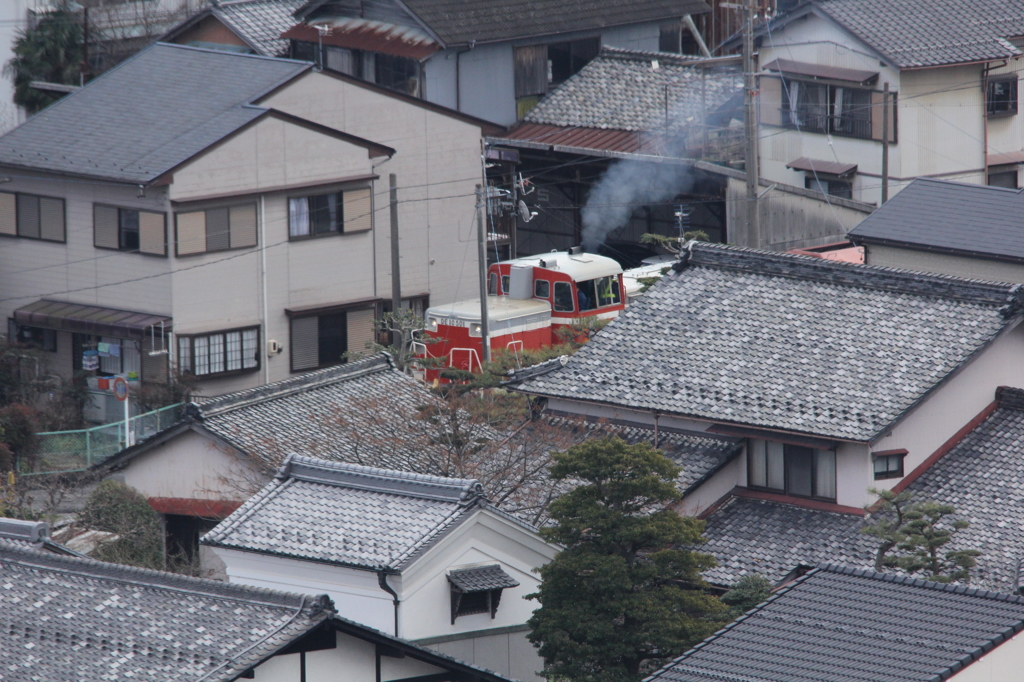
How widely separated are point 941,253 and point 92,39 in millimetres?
27257

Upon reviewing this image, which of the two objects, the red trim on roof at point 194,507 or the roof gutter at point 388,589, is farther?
the red trim on roof at point 194,507

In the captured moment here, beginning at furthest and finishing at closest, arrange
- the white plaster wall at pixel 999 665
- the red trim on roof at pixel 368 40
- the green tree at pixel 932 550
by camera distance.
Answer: the red trim on roof at pixel 368 40, the green tree at pixel 932 550, the white plaster wall at pixel 999 665

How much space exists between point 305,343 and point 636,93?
574 inches

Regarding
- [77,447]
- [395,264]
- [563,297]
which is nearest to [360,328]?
[395,264]

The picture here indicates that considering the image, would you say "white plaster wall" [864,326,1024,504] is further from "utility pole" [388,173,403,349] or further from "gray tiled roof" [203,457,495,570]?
"utility pole" [388,173,403,349]

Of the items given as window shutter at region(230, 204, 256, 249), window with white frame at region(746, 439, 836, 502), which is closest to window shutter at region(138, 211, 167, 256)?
window shutter at region(230, 204, 256, 249)

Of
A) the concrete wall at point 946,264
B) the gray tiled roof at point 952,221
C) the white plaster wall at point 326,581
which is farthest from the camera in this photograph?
the gray tiled roof at point 952,221

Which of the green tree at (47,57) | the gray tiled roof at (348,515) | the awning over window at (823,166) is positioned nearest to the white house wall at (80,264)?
the green tree at (47,57)

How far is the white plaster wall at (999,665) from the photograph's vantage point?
1599 cm

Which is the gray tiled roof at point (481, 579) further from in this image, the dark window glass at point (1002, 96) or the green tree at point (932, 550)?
the dark window glass at point (1002, 96)

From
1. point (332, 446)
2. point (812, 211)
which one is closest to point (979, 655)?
point (332, 446)

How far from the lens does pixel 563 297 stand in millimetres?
38125

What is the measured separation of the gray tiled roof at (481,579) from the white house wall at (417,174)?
57.8 feet

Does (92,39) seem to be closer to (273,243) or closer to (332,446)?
(273,243)
